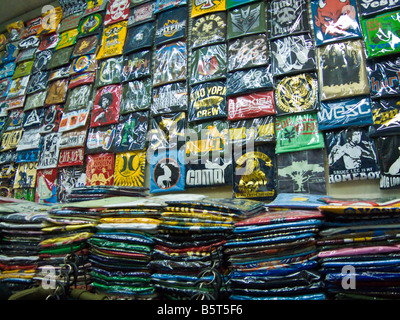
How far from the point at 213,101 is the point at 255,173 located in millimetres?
801

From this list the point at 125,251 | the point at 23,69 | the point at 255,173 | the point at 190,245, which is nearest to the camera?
the point at 190,245

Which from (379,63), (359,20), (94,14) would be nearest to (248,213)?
(379,63)

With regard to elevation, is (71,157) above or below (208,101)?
below

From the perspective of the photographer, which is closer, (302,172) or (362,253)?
(362,253)

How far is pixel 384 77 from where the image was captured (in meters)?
2.04

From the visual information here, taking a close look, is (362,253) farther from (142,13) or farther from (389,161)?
(142,13)

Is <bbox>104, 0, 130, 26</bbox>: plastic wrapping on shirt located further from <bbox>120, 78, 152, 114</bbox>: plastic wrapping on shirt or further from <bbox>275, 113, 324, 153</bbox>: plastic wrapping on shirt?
<bbox>275, 113, 324, 153</bbox>: plastic wrapping on shirt

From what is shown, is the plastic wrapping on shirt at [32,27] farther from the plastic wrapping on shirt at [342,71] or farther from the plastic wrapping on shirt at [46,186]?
the plastic wrapping on shirt at [342,71]

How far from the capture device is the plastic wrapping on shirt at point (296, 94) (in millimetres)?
2254

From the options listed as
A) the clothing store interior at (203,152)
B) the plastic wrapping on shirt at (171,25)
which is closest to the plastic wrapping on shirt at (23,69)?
the clothing store interior at (203,152)

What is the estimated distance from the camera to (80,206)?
1675mm

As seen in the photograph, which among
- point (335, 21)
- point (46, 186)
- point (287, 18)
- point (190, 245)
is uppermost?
point (287, 18)

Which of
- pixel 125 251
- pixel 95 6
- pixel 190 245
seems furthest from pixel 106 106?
pixel 190 245

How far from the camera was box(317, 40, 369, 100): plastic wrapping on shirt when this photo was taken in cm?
210
